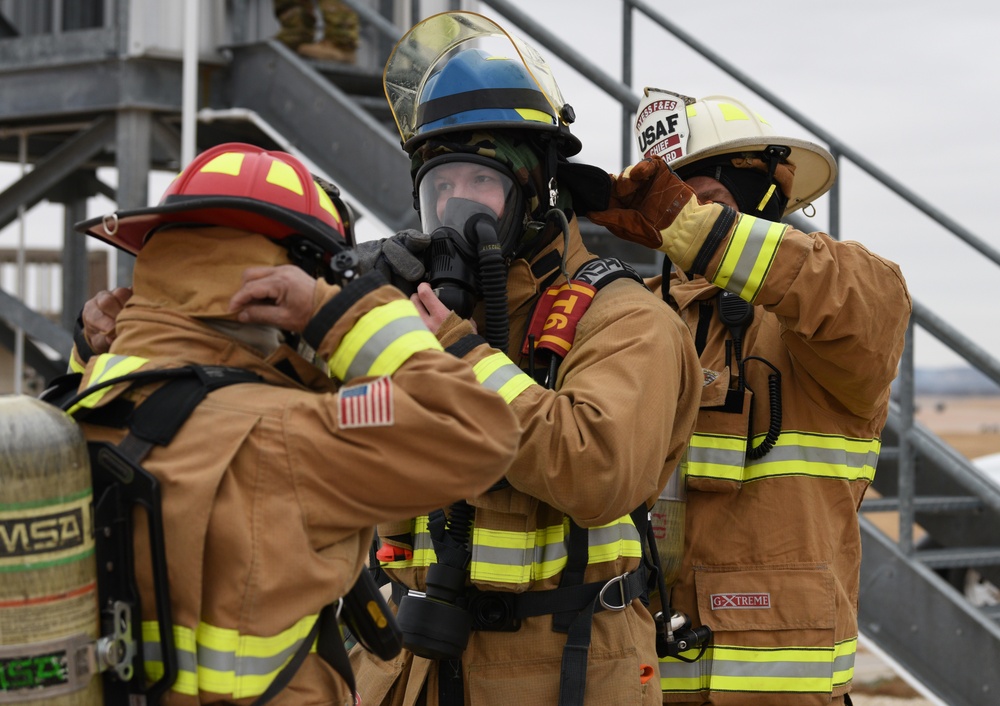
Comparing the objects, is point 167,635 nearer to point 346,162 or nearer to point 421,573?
point 421,573

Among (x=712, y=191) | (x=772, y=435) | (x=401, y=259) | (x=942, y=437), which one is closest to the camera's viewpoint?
(x=401, y=259)

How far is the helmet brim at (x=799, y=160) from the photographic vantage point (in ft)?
10.6

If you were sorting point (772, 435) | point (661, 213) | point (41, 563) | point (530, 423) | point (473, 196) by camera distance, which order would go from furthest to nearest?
point (772, 435) → point (661, 213) → point (473, 196) → point (530, 423) → point (41, 563)

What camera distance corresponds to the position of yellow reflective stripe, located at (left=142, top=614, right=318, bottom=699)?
1.74 meters

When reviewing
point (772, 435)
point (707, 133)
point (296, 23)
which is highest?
point (296, 23)

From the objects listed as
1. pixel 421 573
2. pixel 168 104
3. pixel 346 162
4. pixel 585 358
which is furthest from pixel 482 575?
pixel 168 104

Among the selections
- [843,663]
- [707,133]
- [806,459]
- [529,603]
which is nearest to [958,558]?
[843,663]

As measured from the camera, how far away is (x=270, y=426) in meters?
1.77

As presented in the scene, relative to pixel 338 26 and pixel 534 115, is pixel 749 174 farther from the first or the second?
pixel 338 26

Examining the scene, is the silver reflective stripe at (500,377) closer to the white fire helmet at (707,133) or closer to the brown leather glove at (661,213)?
the brown leather glove at (661,213)

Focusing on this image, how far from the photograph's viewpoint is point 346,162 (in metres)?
5.66

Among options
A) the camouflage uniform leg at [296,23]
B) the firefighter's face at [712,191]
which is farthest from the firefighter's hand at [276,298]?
the camouflage uniform leg at [296,23]

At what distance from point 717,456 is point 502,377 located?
87cm

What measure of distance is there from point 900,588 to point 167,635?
11.9 feet
